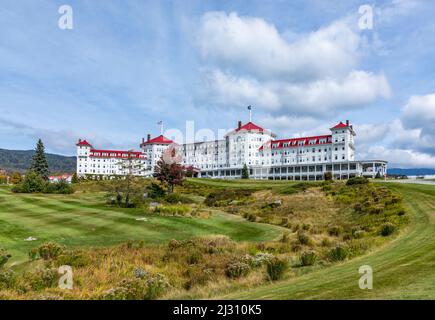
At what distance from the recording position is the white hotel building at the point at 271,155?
11106 cm

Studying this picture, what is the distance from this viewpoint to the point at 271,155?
431ft

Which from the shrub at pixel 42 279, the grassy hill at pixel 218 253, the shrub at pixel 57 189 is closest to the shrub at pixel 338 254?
the grassy hill at pixel 218 253

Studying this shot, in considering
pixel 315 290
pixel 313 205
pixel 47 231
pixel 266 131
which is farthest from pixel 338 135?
pixel 315 290

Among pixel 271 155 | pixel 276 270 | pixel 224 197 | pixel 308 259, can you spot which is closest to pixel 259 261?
pixel 308 259

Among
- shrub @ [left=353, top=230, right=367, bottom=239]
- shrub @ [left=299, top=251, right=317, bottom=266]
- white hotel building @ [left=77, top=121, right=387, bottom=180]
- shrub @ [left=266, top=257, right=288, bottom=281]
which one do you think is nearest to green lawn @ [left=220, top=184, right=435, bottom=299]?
shrub @ [left=266, top=257, right=288, bottom=281]

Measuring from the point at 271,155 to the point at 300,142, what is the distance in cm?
1232

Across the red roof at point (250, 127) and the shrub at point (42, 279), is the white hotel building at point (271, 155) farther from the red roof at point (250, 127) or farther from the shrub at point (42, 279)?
the shrub at point (42, 279)

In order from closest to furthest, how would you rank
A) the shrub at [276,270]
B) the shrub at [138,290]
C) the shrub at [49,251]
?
1. the shrub at [138,290]
2. the shrub at [276,270]
3. the shrub at [49,251]

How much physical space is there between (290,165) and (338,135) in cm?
1765

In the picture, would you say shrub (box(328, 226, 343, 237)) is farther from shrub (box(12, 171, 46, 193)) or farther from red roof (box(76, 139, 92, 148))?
red roof (box(76, 139, 92, 148))

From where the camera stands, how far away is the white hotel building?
111062 millimetres

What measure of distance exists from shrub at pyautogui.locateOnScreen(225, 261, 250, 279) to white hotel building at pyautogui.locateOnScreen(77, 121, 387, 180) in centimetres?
8265

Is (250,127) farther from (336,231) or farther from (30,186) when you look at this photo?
(336,231)
